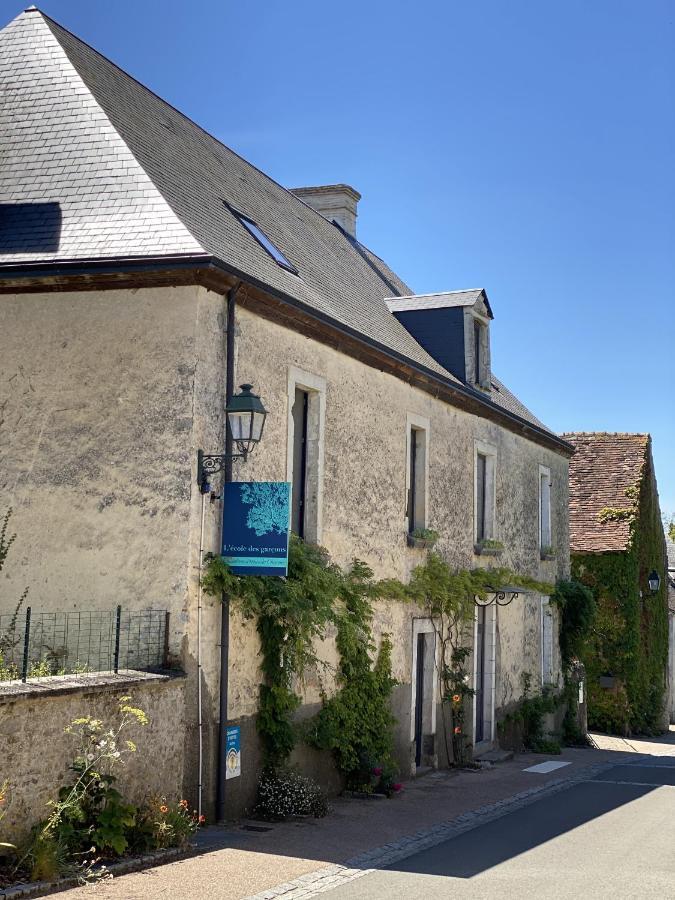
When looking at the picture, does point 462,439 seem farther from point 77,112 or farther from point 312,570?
point 77,112

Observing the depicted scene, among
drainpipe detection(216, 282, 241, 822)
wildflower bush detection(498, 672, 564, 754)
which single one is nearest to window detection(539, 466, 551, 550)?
wildflower bush detection(498, 672, 564, 754)

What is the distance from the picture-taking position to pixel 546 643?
69.5ft

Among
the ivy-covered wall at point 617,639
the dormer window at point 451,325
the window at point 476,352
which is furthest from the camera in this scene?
the ivy-covered wall at point 617,639

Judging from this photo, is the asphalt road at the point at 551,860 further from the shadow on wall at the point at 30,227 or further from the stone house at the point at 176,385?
the shadow on wall at the point at 30,227

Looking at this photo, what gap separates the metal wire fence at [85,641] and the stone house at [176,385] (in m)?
0.14

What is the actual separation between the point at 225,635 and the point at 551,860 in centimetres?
349

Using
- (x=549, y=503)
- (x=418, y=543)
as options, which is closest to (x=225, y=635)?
(x=418, y=543)

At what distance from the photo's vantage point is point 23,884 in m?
7.02

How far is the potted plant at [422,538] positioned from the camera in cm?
1473

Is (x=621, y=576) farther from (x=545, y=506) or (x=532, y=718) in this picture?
(x=532, y=718)

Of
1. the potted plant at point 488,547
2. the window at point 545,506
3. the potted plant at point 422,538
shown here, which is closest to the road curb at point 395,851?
the potted plant at point 422,538

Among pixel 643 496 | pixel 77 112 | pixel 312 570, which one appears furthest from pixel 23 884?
pixel 643 496

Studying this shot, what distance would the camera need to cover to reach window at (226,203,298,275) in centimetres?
1336

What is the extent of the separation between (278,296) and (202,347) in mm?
1342
